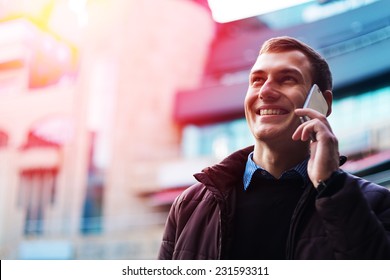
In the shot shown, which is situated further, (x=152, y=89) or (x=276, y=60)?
(x=152, y=89)

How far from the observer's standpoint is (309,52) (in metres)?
1.13

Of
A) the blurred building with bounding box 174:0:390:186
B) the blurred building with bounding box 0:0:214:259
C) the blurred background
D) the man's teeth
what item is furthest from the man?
the blurred building with bounding box 0:0:214:259

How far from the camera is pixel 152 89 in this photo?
278cm

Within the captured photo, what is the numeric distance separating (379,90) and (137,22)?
4.25 ft

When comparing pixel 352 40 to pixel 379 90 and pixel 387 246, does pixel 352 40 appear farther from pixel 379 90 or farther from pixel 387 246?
pixel 387 246

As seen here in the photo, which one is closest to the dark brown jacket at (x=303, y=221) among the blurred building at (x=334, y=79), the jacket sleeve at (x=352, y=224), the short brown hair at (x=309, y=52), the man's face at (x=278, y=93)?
the jacket sleeve at (x=352, y=224)

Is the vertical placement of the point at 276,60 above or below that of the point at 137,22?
below

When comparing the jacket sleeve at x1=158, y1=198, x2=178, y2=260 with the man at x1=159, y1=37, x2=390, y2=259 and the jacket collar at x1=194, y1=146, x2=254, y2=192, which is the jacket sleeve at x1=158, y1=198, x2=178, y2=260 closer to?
the man at x1=159, y1=37, x2=390, y2=259

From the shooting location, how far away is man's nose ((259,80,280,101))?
3.63 ft

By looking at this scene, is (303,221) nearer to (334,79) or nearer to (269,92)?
(269,92)

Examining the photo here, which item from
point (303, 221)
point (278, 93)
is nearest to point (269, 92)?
point (278, 93)

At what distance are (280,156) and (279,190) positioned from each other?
0.08 meters

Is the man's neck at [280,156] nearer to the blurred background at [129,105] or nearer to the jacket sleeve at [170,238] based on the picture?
the jacket sleeve at [170,238]
